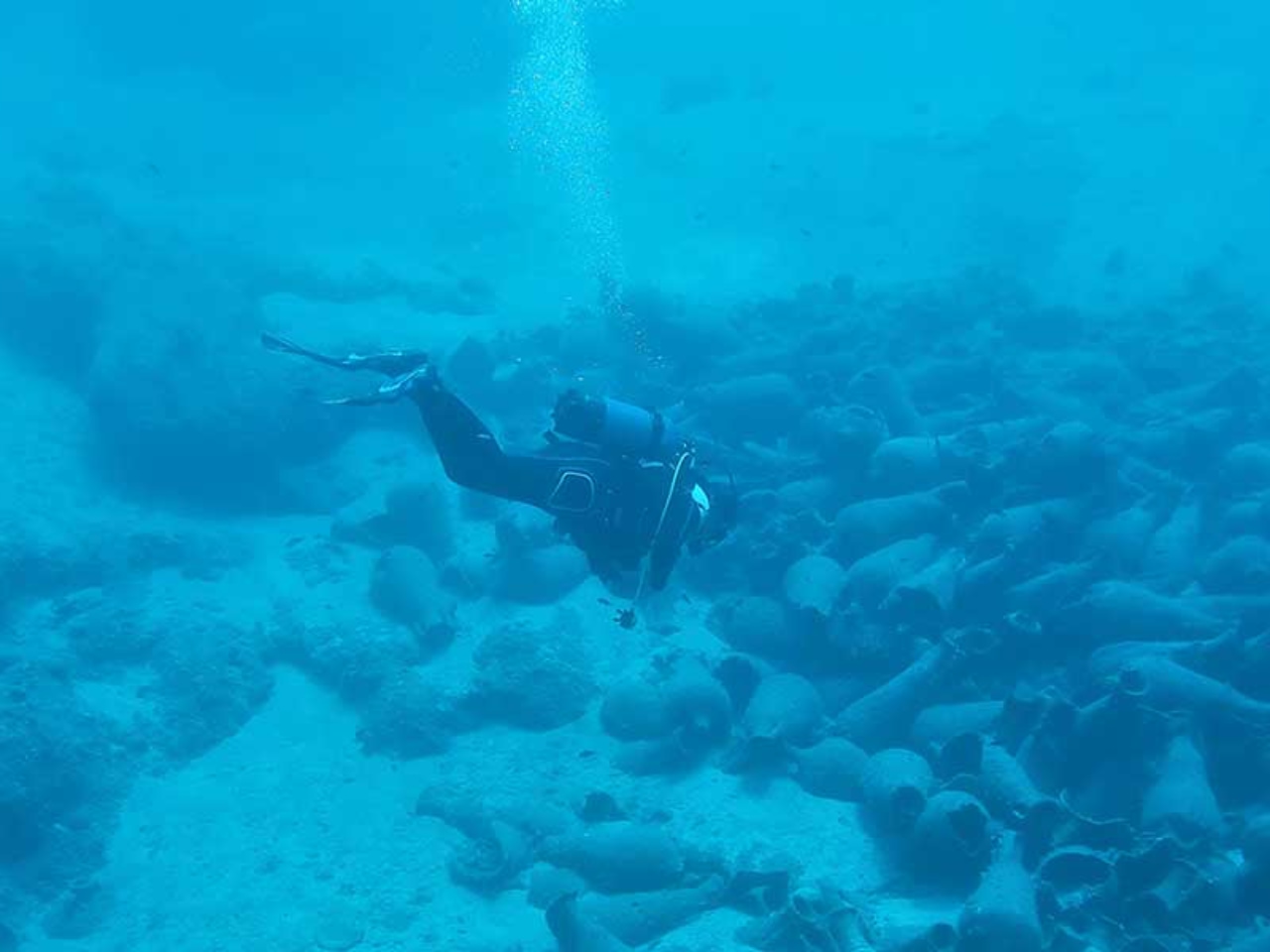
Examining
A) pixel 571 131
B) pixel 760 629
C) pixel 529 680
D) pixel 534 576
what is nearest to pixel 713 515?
pixel 760 629

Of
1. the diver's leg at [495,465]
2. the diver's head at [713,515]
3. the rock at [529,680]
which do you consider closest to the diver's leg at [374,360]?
the diver's leg at [495,465]

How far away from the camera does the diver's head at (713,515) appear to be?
711 centimetres

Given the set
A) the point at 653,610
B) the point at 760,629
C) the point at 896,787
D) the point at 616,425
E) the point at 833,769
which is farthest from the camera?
the point at 653,610

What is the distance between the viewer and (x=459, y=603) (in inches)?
496

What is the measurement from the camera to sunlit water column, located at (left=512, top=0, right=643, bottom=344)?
29.6 metres

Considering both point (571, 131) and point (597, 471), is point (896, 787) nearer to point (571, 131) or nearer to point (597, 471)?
point (597, 471)

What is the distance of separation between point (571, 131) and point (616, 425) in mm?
36424

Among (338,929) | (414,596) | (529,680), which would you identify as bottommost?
(414,596)

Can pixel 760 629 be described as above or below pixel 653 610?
above

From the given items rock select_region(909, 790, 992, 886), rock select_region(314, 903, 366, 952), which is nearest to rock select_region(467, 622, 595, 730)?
rock select_region(314, 903, 366, 952)

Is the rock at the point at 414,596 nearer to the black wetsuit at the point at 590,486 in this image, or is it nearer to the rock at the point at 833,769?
the black wetsuit at the point at 590,486

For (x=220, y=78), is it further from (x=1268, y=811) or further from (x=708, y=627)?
(x=1268, y=811)

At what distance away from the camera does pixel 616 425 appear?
22.3 ft

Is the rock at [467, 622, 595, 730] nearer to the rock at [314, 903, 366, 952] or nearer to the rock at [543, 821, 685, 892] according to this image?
the rock at [543, 821, 685, 892]
